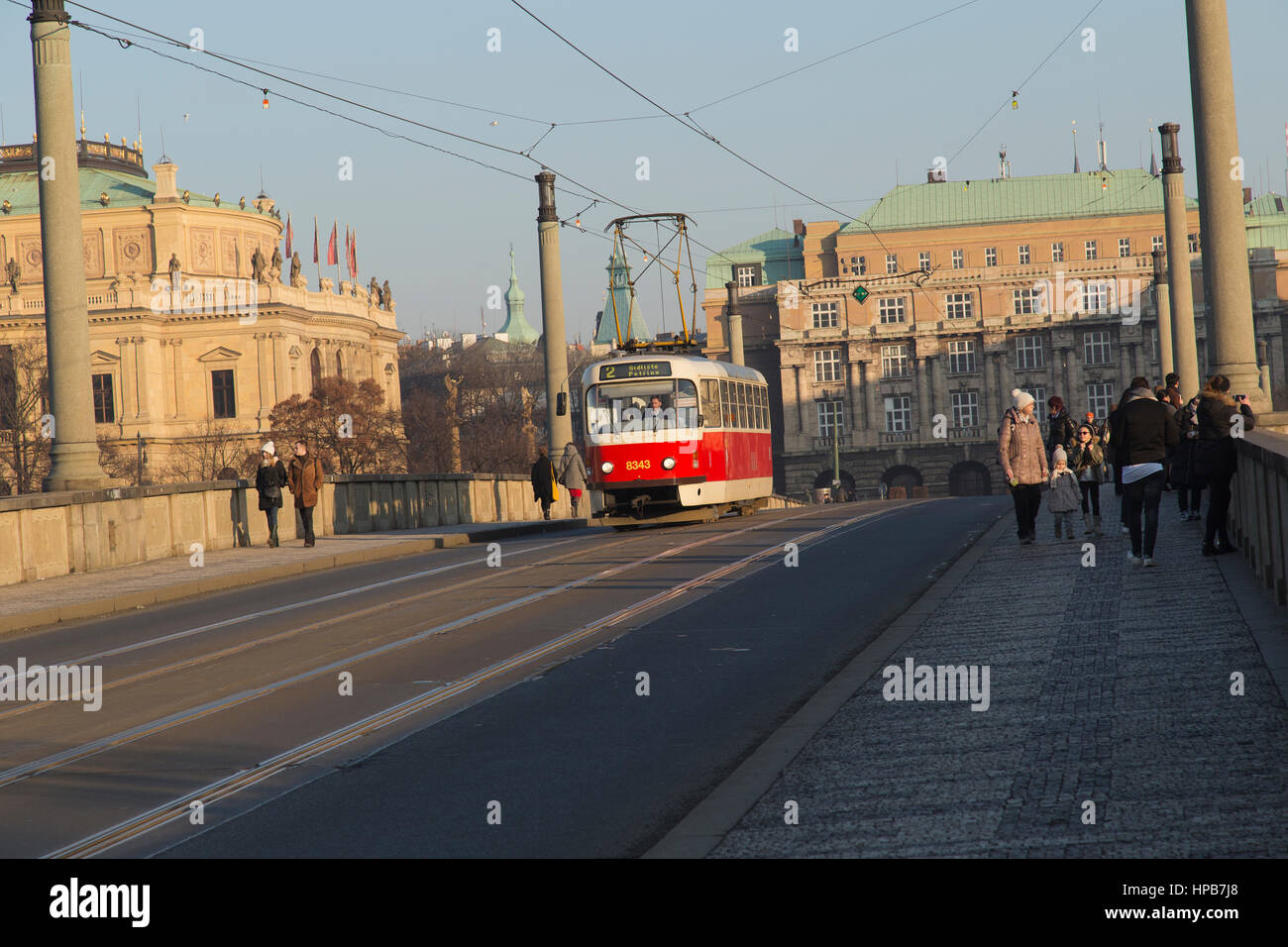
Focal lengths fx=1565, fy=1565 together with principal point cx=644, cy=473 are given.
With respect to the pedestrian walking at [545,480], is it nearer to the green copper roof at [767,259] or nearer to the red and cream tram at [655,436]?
the red and cream tram at [655,436]

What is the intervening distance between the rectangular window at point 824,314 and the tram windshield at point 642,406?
291ft

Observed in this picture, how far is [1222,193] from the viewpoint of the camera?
17906mm

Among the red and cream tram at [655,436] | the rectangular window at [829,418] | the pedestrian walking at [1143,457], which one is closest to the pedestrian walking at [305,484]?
the red and cream tram at [655,436]

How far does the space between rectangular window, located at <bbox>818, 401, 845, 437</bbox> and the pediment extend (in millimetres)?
42200

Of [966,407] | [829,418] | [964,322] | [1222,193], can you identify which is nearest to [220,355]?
[829,418]

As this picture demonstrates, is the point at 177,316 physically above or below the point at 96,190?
below

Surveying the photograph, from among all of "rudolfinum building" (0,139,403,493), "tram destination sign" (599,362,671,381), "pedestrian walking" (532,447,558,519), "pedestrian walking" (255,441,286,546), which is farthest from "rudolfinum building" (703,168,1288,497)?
"pedestrian walking" (255,441,286,546)

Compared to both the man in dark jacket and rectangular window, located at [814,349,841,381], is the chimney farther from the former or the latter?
the man in dark jacket

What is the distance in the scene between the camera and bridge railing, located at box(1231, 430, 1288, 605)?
1095cm

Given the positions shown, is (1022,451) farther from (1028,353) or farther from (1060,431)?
(1028,353)

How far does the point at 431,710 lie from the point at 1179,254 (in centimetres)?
3099

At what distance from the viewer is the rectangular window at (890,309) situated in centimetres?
11638

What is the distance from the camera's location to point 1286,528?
10.7m

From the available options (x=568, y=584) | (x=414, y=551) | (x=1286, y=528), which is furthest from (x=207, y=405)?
(x=1286, y=528)
